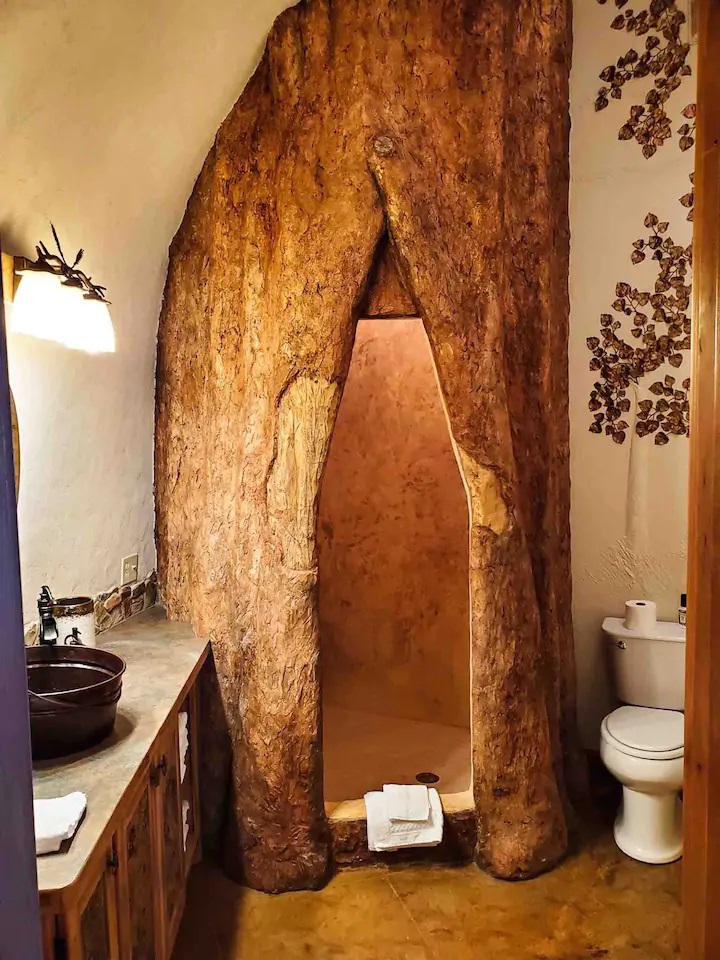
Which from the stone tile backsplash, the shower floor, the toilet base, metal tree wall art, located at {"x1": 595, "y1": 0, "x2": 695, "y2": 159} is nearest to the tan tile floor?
the toilet base

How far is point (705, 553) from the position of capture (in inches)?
44.8

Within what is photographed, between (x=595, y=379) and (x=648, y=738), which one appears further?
(x=595, y=379)

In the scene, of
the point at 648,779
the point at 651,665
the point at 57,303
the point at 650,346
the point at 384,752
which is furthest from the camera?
the point at 384,752

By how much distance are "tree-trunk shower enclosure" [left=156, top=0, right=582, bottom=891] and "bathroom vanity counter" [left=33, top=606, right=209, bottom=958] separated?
10.6 inches

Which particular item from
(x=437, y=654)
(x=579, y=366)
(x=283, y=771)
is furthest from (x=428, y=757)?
(x=579, y=366)

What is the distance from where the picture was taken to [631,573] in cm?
304

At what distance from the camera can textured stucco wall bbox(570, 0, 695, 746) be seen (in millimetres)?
2898

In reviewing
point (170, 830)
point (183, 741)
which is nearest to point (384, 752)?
point (183, 741)

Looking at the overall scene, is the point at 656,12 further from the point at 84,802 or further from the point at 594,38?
the point at 84,802

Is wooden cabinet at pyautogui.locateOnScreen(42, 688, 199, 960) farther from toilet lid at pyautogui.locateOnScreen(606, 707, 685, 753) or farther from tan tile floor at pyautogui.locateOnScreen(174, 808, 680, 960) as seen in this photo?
toilet lid at pyautogui.locateOnScreen(606, 707, 685, 753)

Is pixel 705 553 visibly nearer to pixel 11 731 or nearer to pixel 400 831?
pixel 11 731

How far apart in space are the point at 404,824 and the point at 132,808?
4.06 ft

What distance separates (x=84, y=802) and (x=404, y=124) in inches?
83.8

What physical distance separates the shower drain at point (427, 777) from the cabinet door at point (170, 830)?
50.7 inches
